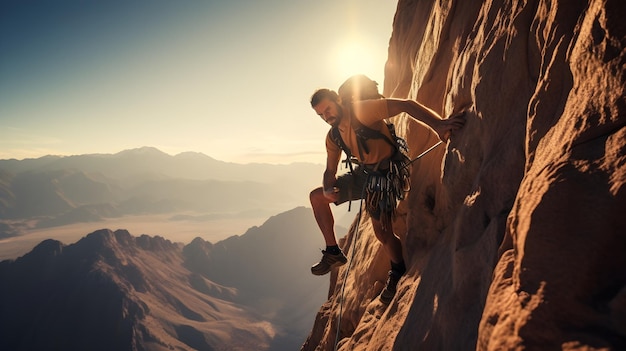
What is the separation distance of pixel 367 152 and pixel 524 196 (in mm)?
2843

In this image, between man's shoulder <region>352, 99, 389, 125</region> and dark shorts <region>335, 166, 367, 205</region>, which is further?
dark shorts <region>335, 166, 367, 205</region>

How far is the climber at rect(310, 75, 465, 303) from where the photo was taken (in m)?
4.54

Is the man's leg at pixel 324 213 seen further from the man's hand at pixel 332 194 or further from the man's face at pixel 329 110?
the man's face at pixel 329 110

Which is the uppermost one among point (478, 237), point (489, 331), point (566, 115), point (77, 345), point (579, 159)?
point (566, 115)

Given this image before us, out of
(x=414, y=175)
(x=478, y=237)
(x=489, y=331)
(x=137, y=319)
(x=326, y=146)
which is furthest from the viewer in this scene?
(x=137, y=319)

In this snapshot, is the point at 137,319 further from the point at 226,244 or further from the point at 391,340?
the point at 391,340

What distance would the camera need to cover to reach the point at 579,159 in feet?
6.87

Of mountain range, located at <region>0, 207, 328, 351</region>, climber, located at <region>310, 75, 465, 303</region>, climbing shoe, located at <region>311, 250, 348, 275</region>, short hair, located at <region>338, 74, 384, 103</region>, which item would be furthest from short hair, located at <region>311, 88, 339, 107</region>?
mountain range, located at <region>0, 207, 328, 351</region>

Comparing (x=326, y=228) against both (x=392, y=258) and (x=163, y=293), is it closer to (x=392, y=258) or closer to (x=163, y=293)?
(x=392, y=258)

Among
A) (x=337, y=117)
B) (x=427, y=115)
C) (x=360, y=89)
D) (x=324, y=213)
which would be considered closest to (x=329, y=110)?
(x=337, y=117)

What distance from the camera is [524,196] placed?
2414 millimetres

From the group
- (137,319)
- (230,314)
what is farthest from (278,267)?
(137,319)

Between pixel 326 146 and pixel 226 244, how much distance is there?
17033 cm

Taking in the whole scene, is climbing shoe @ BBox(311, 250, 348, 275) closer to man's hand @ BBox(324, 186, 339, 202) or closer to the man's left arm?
man's hand @ BBox(324, 186, 339, 202)
